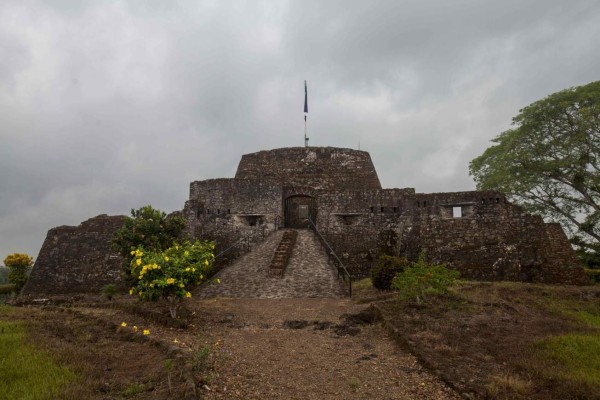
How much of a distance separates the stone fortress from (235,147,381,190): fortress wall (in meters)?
2.17

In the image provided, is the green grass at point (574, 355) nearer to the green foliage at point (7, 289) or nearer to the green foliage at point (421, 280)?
the green foliage at point (421, 280)

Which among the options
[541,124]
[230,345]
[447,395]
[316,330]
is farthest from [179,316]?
[541,124]

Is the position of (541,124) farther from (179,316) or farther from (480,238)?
(179,316)

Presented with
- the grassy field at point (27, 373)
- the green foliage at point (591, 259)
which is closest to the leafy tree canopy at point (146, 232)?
the grassy field at point (27, 373)

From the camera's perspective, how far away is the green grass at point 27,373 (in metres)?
4.79

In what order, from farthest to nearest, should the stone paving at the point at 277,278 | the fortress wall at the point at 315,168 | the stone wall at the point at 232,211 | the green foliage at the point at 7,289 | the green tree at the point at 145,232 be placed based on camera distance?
the fortress wall at the point at 315,168 < the green foliage at the point at 7,289 < the stone wall at the point at 232,211 < the stone paving at the point at 277,278 < the green tree at the point at 145,232

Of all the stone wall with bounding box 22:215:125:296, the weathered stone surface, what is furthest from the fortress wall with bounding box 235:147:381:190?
the stone wall with bounding box 22:215:125:296

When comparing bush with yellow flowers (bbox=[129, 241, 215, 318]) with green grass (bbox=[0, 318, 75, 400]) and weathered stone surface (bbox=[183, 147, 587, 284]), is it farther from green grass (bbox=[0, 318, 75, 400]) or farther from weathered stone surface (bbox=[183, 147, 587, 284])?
weathered stone surface (bbox=[183, 147, 587, 284])

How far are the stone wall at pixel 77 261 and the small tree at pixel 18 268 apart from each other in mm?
1844

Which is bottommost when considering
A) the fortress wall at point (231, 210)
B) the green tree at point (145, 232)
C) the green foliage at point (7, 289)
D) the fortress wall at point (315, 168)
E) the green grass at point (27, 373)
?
the green grass at point (27, 373)

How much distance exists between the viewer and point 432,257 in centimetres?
1532

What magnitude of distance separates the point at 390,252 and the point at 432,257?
152 centimetres

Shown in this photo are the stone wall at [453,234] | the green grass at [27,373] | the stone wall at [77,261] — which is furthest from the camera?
the stone wall at [77,261]

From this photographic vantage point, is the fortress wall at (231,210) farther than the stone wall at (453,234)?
Yes
